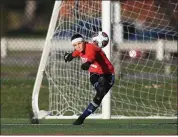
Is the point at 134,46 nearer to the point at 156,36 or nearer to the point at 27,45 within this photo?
the point at 156,36

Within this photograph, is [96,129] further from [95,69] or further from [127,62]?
[127,62]

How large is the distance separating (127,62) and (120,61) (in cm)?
37

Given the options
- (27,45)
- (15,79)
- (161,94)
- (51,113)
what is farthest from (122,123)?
(27,45)

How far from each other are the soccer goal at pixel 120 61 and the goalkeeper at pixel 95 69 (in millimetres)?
1474

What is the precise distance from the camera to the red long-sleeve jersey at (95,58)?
11227 millimetres

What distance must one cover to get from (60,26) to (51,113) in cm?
152

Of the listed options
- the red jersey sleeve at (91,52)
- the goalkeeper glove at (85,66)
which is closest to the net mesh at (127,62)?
the red jersey sleeve at (91,52)

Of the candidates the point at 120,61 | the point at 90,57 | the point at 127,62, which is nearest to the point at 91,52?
Answer: the point at 90,57

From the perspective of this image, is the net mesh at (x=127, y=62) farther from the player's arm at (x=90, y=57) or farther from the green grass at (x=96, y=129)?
the player's arm at (x=90, y=57)

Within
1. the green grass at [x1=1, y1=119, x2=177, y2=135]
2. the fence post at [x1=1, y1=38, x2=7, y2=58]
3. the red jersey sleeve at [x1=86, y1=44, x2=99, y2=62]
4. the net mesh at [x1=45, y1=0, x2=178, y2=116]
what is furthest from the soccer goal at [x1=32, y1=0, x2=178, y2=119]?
the fence post at [x1=1, y1=38, x2=7, y2=58]

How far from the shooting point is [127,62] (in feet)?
48.8

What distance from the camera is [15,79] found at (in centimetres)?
1773

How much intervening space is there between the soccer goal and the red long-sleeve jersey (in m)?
1.45

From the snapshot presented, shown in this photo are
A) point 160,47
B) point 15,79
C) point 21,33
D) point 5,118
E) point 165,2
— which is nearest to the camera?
point 5,118
